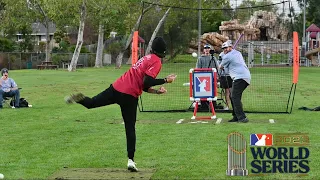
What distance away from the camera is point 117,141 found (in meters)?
12.6

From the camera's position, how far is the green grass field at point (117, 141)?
32.2ft

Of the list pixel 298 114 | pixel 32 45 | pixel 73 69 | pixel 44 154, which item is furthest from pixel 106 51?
pixel 44 154

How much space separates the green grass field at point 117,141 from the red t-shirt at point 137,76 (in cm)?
127

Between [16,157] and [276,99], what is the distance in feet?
45.7

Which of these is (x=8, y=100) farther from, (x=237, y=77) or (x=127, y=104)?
(x=127, y=104)

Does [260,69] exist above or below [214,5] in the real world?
below

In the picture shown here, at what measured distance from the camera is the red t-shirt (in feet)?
30.9

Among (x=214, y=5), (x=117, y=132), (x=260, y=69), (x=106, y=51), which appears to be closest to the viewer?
(x=117, y=132)

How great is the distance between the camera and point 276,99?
2308 cm

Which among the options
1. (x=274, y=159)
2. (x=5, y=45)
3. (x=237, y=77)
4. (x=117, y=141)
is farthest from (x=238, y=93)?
(x=5, y=45)

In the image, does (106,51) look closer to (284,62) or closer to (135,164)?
(284,62)

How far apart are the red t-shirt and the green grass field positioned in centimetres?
127

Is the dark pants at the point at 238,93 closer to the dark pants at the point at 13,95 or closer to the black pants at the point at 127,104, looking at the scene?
the black pants at the point at 127,104

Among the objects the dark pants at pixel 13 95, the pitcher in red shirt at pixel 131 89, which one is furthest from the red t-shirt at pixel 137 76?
the dark pants at pixel 13 95
